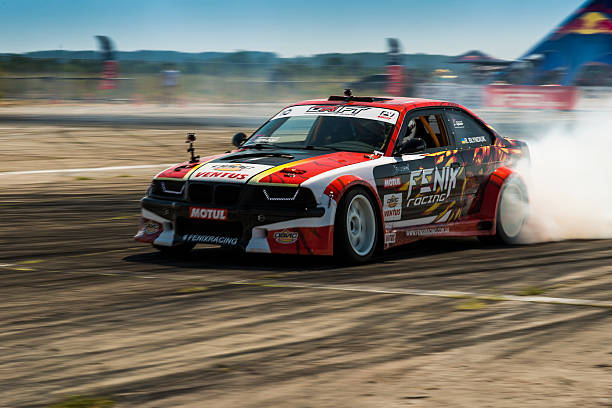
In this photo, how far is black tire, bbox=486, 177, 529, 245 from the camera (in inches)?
380

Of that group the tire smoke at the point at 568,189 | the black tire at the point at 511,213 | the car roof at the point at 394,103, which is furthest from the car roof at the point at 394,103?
the tire smoke at the point at 568,189

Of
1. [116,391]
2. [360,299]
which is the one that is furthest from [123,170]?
[116,391]

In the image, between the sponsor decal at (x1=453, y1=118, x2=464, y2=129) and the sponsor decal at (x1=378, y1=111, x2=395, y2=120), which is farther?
the sponsor decal at (x1=453, y1=118, x2=464, y2=129)

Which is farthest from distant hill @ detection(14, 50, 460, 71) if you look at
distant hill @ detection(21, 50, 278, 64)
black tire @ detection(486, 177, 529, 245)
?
black tire @ detection(486, 177, 529, 245)

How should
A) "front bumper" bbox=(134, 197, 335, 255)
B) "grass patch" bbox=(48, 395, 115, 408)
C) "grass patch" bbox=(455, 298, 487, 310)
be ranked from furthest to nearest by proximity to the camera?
"front bumper" bbox=(134, 197, 335, 255) < "grass patch" bbox=(455, 298, 487, 310) < "grass patch" bbox=(48, 395, 115, 408)

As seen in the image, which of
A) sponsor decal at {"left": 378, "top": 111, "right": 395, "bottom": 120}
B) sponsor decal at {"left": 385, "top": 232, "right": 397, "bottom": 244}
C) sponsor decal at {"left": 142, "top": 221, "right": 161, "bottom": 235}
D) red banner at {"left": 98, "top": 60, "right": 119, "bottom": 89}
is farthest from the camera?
red banner at {"left": 98, "top": 60, "right": 119, "bottom": 89}

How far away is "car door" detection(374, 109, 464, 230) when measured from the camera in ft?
27.3

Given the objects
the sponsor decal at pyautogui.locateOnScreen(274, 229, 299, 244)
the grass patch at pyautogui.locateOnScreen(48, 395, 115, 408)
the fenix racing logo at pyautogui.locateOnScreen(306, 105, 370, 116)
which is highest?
the fenix racing logo at pyautogui.locateOnScreen(306, 105, 370, 116)

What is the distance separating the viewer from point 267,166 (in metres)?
7.92

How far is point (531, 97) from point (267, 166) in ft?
89.2

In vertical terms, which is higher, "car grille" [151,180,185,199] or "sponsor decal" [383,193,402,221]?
"car grille" [151,180,185,199]

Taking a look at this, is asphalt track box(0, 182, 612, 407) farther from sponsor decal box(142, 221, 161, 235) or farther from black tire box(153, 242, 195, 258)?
sponsor decal box(142, 221, 161, 235)

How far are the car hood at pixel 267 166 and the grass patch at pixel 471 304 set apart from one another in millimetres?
1867

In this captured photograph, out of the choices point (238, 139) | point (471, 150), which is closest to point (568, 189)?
point (471, 150)
